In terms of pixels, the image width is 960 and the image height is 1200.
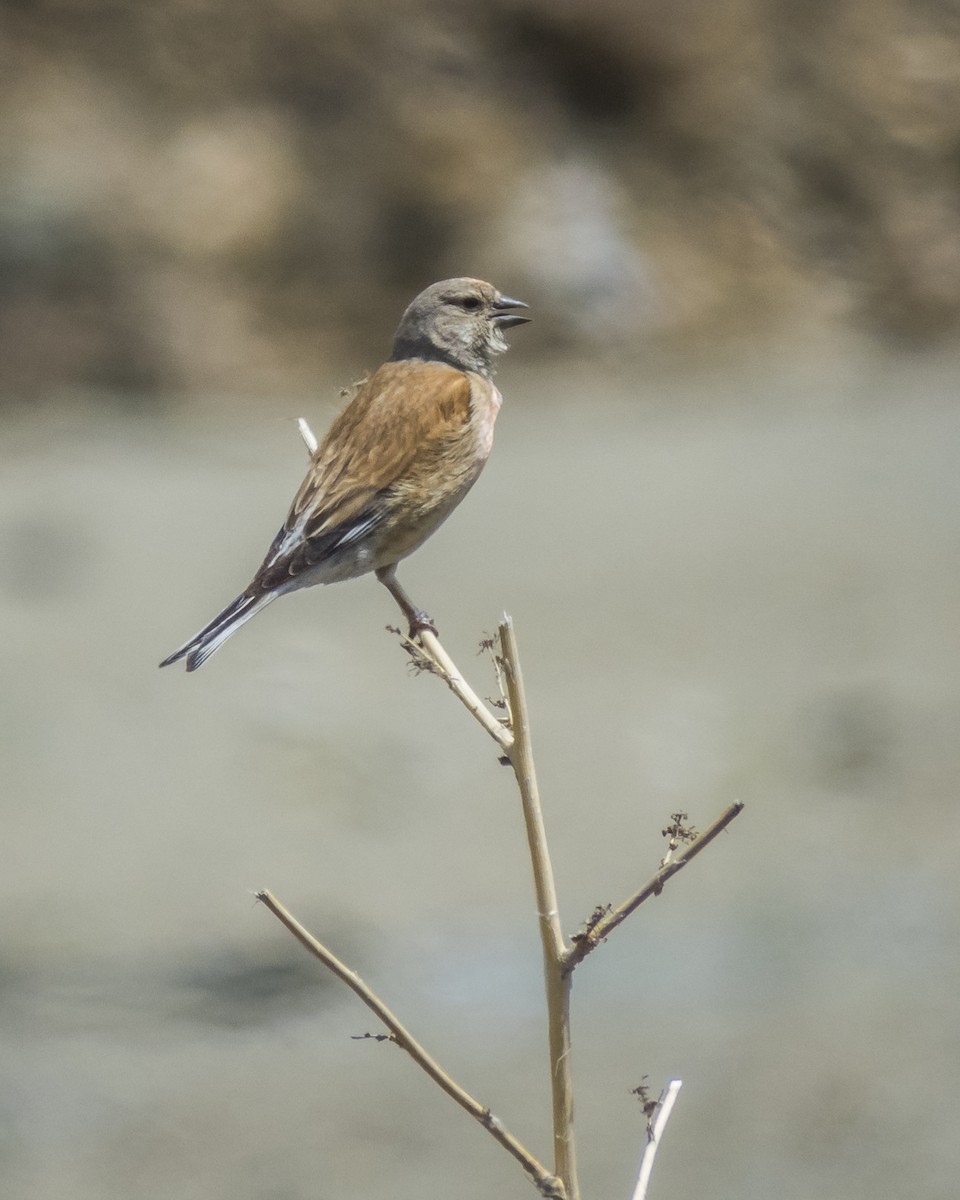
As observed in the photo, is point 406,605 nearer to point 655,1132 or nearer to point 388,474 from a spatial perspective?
point 388,474

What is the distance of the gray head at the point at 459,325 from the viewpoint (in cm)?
278

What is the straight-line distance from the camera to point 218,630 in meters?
2.29

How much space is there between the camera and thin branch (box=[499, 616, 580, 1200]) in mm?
1288

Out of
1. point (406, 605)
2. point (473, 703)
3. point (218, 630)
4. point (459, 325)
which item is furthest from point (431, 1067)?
point (459, 325)

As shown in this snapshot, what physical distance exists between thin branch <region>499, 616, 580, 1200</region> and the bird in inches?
41.3

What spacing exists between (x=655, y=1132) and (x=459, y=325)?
5.54 ft

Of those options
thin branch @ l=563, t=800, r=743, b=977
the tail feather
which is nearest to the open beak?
the tail feather

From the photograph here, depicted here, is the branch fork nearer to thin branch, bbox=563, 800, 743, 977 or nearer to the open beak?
thin branch, bbox=563, 800, 743, 977

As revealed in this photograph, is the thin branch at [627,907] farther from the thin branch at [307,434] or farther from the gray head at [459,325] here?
the gray head at [459,325]

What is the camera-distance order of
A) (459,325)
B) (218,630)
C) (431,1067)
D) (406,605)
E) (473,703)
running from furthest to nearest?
(459,325), (406,605), (218,630), (473,703), (431,1067)

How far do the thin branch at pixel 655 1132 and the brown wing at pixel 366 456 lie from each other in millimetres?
1265

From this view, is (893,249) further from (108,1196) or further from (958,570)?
(108,1196)

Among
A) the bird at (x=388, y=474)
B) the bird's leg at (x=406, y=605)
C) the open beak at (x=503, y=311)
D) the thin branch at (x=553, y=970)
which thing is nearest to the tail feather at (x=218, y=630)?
the bird at (x=388, y=474)

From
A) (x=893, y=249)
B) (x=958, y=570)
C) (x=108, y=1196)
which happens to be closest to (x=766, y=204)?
(x=893, y=249)
